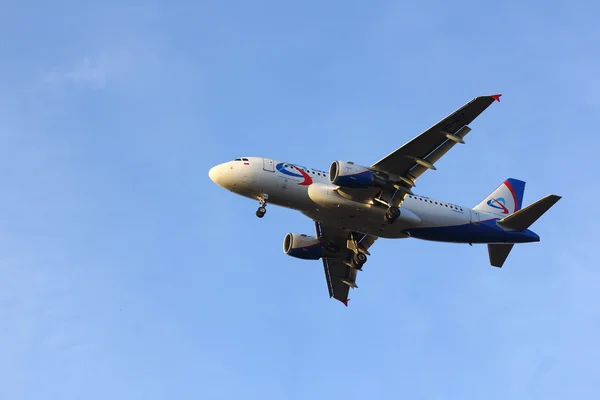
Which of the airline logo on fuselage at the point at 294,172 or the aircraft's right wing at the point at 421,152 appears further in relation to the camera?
the airline logo on fuselage at the point at 294,172

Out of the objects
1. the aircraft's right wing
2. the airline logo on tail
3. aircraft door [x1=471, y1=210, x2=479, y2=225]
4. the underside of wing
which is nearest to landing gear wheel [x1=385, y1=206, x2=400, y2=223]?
the aircraft's right wing

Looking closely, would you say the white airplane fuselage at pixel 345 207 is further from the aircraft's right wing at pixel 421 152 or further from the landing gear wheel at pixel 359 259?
the landing gear wheel at pixel 359 259

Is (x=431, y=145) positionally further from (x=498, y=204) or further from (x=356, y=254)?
(x=356, y=254)

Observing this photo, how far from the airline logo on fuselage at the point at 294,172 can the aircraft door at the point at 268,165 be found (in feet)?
0.85

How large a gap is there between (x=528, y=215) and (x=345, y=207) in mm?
11201

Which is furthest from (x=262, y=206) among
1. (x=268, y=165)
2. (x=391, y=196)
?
(x=391, y=196)

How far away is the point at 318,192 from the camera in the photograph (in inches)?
1804

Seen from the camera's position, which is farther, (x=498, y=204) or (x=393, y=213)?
(x=498, y=204)

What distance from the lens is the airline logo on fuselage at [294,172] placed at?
152ft

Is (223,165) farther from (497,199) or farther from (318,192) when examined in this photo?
(497,199)

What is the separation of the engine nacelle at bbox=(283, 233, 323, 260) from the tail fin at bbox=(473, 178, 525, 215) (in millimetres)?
10339

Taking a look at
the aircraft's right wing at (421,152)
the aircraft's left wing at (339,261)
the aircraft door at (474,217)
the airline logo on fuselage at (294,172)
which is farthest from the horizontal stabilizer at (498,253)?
the airline logo on fuselage at (294,172)

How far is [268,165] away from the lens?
46.5 metres

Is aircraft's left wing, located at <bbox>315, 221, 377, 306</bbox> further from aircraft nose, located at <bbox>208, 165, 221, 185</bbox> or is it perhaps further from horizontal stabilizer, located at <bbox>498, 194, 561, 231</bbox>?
aircraft nose, located at <bbox>208, 165, 221, 185</bbox>
